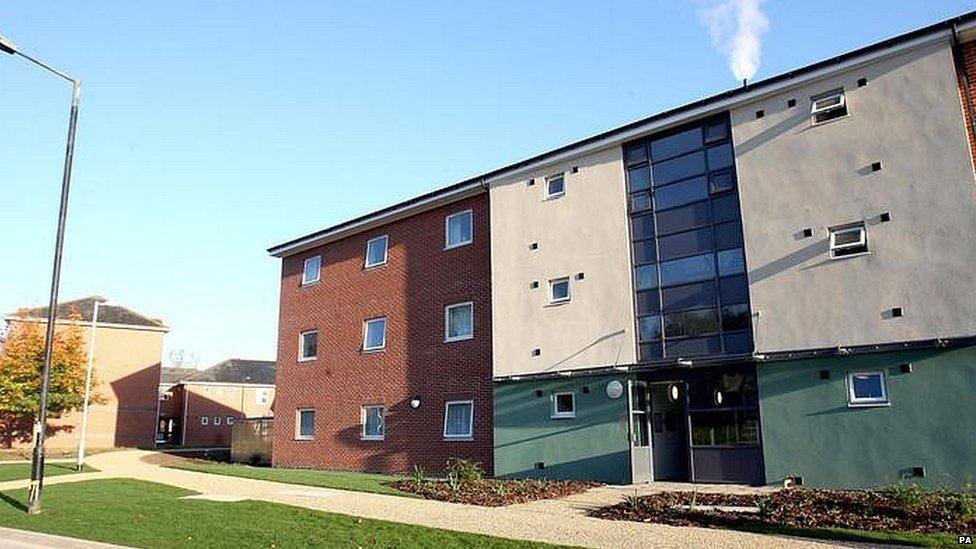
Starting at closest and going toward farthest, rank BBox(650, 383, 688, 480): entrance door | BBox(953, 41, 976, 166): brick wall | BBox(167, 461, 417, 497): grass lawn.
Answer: BBox(953, 41, 976, 166): brick wall, BBox(167, 461, 417, 497): grass lawn, BBox(650, 383, 688, 480): entrance door

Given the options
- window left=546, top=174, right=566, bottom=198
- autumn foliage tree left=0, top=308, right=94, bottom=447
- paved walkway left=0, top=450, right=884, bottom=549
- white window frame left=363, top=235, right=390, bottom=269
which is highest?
window left=546, top=174, right=566, bottom=198

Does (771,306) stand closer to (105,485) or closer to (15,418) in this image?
(105,485)

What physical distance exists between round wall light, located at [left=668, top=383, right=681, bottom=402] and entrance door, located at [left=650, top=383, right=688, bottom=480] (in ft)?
0.11

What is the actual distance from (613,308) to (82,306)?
41.7m

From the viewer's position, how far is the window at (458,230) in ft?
74.9

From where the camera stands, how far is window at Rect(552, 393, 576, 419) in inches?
736

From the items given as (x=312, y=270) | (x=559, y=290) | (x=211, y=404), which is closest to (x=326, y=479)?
(x=559, y=290)

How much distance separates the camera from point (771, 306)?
51.8ft

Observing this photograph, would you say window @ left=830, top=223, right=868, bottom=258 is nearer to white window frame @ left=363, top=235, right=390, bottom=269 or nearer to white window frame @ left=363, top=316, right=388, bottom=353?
white window frame @ left=363, top=316, right=388, bottom=353

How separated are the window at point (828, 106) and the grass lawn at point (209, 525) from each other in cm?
1157

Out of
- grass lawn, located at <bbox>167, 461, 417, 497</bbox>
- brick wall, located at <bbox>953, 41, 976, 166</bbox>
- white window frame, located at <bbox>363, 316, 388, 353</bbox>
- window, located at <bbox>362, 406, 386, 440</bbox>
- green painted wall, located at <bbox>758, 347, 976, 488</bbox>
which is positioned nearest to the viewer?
green painted wall, located at <bbox>758, 347, 976, 488</bbox>

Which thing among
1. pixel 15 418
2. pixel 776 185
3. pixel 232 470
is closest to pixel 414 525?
pixel 776 185

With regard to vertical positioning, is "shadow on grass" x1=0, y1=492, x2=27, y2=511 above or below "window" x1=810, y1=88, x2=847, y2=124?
below

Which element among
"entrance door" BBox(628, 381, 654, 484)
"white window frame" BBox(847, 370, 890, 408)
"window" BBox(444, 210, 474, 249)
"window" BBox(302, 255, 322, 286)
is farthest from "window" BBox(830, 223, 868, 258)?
"window" BBox(302, 255, 322, 286)
